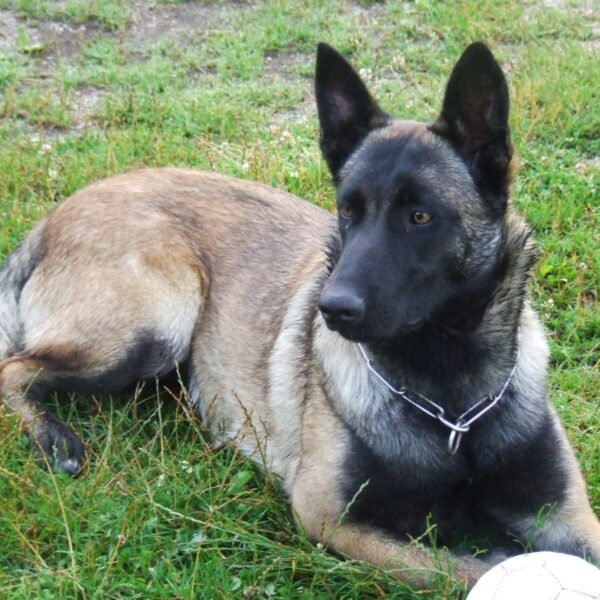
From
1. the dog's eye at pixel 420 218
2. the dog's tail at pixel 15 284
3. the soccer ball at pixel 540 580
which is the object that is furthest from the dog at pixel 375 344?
the soccer ball at pixel 540 580

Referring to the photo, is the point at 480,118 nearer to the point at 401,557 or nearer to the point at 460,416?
the point at 460,416

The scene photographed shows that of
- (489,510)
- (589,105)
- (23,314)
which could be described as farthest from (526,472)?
(589,105)

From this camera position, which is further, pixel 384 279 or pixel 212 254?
pixel 212 254

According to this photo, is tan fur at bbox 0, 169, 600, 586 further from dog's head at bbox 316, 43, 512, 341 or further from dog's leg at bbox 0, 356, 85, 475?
dog's head at bbox 316, 43, 512, 341

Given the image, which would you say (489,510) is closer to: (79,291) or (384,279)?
(384,279)

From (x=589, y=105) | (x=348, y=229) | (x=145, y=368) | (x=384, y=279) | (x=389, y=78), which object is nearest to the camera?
(x=384, y=279)

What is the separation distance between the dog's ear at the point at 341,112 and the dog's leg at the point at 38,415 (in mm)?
1416

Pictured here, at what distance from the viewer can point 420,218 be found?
300 cm

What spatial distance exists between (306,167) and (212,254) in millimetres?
1552

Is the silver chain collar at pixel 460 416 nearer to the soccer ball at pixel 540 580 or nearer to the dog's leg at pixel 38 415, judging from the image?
the soccer ball at pixel 540 580

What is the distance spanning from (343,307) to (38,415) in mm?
1467

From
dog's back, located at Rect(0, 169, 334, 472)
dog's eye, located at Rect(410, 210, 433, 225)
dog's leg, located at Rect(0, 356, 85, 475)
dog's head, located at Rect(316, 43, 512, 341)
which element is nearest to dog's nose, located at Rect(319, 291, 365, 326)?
dog's head, located at Rect(316, 43, 512, 341)

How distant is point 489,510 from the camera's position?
3.27m

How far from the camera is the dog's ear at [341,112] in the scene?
3.34 m
